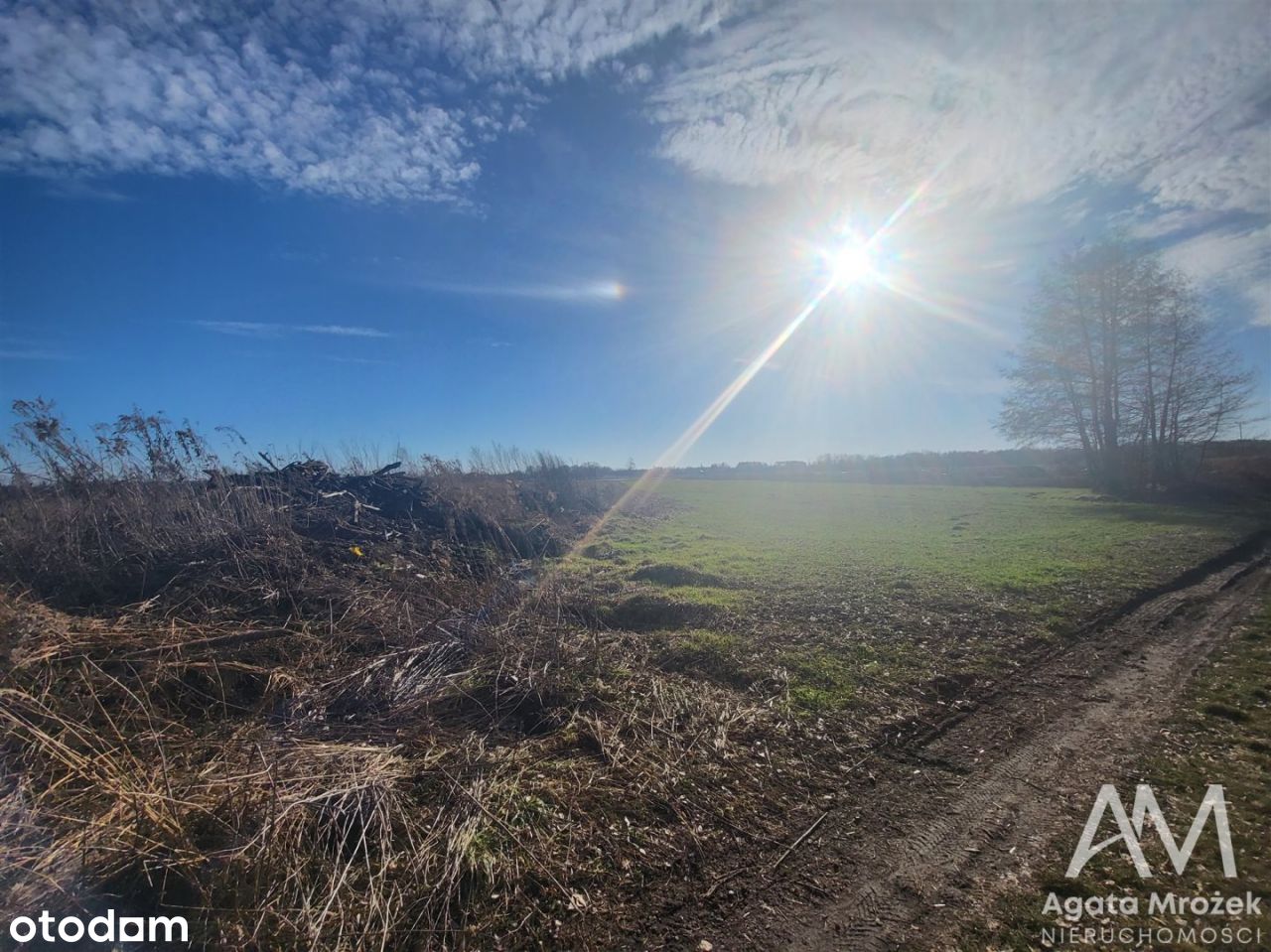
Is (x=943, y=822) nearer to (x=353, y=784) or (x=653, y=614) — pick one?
(x=353, y=784)

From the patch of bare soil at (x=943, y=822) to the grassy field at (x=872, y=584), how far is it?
0.83 meters

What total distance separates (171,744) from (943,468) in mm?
51039

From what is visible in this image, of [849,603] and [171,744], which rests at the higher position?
[171,744]

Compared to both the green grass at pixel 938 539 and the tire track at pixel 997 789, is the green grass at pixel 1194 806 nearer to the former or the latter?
the tire track at pixel 997 789

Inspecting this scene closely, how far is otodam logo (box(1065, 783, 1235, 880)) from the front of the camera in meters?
2.94

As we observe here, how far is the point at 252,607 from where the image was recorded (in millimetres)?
5840

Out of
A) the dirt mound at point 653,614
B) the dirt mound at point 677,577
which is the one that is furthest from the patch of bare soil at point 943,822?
the dirt mound at point 677,577

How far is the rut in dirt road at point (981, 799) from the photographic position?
267cm

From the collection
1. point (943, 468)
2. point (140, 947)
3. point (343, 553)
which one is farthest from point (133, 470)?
point (943, 468)

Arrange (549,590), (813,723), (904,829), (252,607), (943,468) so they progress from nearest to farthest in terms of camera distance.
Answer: (904,829), (813,723), (252,607), (549,590), (943,468)

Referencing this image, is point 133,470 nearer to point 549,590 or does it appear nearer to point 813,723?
point 549,590

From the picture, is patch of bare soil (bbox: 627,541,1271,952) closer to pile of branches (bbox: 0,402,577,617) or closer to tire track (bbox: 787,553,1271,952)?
tire track (bbox: 787,553,1271,952)

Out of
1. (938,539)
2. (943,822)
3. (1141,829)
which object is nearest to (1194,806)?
(1141,829)

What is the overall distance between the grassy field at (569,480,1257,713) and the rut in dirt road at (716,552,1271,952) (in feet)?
2.68
